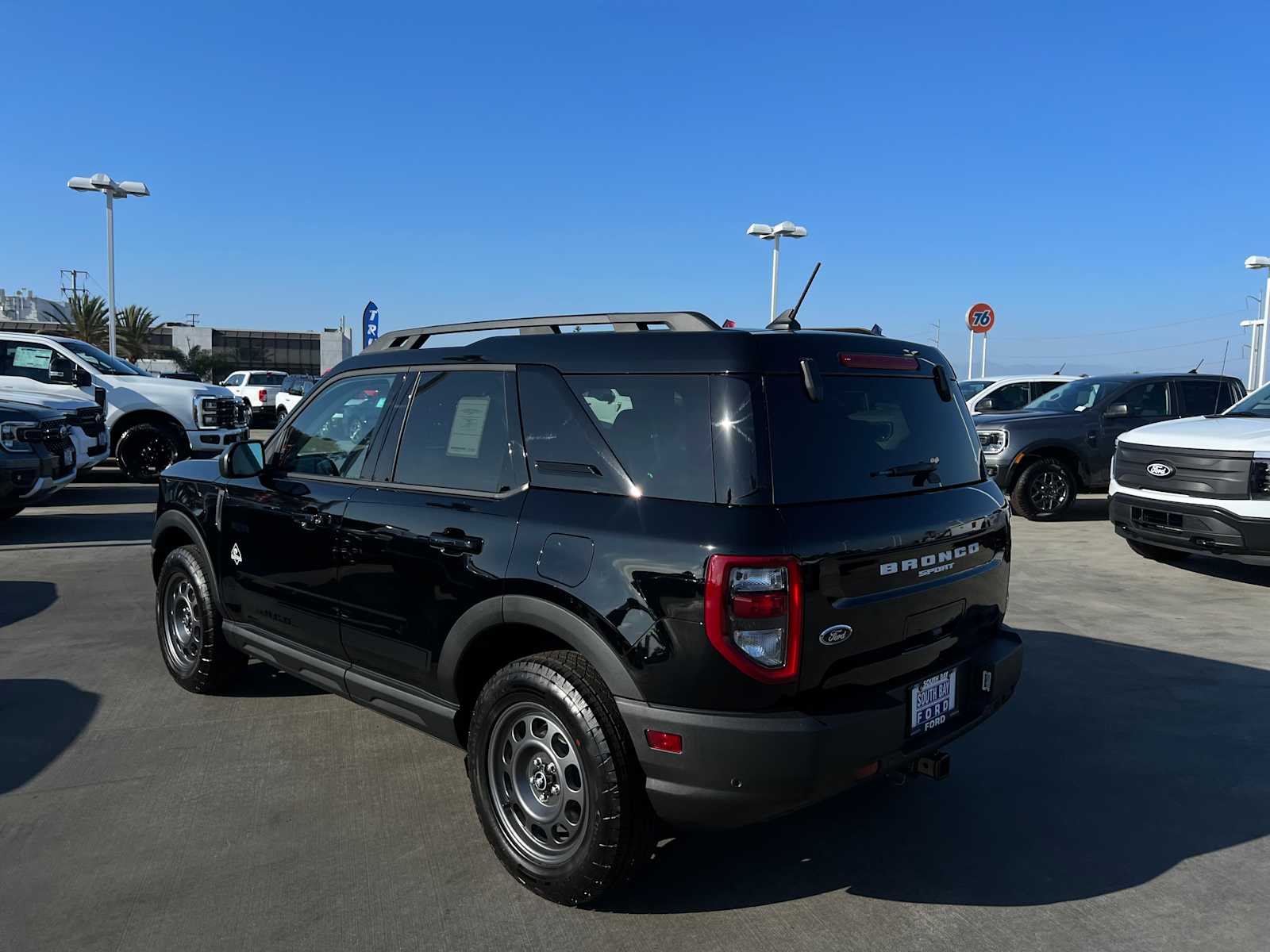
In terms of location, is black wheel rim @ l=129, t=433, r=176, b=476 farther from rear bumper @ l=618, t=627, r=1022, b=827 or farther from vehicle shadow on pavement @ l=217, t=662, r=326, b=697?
rear bumper @ l=618, t=627, r=1022, b=827

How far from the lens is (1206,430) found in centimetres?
782

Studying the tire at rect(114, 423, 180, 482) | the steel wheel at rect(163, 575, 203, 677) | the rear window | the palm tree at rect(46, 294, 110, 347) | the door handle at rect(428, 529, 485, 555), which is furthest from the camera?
the palm tree at rect(46, 294, 110, 347)

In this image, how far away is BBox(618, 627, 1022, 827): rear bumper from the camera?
2629 millimetres

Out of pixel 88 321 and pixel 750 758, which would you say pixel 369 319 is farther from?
pixel 88 321

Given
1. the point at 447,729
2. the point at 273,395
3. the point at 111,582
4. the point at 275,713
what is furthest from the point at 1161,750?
the point at 273,395

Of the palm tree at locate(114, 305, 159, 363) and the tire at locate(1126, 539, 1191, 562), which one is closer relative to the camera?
the tire at locate(1126, 539, 1191, 562)

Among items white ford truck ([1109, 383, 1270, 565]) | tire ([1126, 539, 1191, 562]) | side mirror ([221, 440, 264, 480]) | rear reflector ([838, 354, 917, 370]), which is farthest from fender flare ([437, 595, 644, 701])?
tire ([1126, 539, 1191, 562])

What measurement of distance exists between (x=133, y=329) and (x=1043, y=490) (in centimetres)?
4137

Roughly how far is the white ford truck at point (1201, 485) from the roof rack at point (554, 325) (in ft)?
19.8

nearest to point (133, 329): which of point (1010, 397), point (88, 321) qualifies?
point (88, 321)

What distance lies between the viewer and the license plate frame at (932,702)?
299cm

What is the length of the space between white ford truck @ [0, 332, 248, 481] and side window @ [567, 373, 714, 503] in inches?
460

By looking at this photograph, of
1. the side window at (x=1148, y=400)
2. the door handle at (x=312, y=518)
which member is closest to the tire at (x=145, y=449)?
the door handle at (x=312, y=518)

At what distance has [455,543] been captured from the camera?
3285 millimetres
